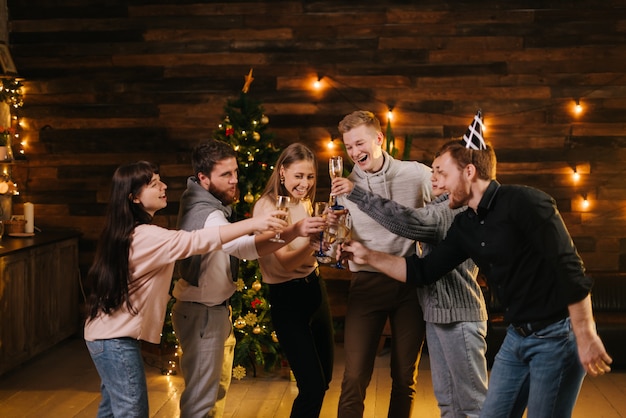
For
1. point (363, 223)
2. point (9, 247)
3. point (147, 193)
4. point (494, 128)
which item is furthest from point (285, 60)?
Result: point (147, 193)

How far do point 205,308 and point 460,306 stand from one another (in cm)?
109

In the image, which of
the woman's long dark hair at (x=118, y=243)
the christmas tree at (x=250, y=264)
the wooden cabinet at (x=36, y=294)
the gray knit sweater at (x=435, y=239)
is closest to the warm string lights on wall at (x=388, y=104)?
the christmas tree at (x=250, y=264)

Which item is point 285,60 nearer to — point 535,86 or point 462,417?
point 535,86

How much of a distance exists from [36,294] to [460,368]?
368 cm

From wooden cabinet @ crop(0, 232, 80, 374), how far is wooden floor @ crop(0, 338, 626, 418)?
21 centimetres

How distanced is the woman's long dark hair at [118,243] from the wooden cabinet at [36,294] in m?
2.58

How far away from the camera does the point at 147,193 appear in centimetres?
314

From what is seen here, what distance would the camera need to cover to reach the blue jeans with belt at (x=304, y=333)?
3.53 metres

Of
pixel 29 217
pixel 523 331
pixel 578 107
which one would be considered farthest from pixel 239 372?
pixel 578 107

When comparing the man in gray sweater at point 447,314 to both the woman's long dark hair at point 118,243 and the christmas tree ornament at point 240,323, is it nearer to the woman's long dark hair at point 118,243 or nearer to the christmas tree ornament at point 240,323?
the woman's long dark hair at point 118,243

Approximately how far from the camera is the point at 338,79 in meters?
6.46

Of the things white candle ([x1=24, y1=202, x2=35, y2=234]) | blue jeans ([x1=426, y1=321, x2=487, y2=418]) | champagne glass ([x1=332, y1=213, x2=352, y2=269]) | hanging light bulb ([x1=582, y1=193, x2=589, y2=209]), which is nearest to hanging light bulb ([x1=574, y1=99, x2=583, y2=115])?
hanging light bulb ([x1=582, y1=193, x2=589, y2=209])

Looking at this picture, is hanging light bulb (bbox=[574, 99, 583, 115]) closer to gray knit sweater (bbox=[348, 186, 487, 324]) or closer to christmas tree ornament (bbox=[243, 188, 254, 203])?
christmas tree ornament (bbox=[243, 188, 254, 203])

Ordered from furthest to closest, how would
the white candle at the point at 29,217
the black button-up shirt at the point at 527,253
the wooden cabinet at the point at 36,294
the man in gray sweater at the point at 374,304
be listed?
1. the white candle at the point at 29,217
2. the wooden cabinet at the point at 36,294
3. the man in gray sweater at the point at 374,304
4. the black button-up shirt at the point at 527,253
